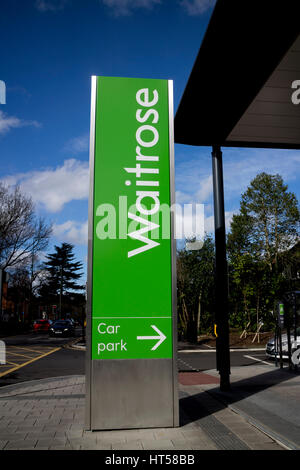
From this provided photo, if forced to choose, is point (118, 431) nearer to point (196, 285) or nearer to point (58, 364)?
point (58, 364)

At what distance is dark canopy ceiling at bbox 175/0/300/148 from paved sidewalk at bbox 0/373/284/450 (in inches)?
206

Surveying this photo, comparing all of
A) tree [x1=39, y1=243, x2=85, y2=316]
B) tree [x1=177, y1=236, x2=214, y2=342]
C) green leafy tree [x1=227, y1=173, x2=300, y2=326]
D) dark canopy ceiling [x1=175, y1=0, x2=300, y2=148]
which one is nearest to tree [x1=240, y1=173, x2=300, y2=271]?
green leafy tree [x1=227, y1=173, x2=300, y2=326]

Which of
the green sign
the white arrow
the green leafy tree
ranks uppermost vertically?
the green leafy tree

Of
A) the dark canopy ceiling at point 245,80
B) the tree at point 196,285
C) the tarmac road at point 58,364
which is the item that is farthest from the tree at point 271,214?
the dark canopy ceiling at point 245,80

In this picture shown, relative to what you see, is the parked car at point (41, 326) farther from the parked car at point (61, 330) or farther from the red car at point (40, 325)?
the parked car at point (61, 330)

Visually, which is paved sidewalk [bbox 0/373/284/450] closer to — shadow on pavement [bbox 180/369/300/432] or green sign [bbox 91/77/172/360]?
shadow on pavement [bbox 180/369/300/432]

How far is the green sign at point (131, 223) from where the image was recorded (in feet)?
17.8

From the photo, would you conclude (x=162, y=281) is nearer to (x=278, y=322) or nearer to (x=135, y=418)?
(x=135, y=418)

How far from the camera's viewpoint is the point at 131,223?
5602 mm

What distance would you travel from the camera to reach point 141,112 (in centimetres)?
601

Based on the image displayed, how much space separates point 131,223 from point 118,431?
104 inches

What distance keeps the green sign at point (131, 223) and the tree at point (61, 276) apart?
77.8 metres

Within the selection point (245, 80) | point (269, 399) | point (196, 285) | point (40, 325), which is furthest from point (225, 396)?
point (40, 325)

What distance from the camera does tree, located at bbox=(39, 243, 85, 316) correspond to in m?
84.4
